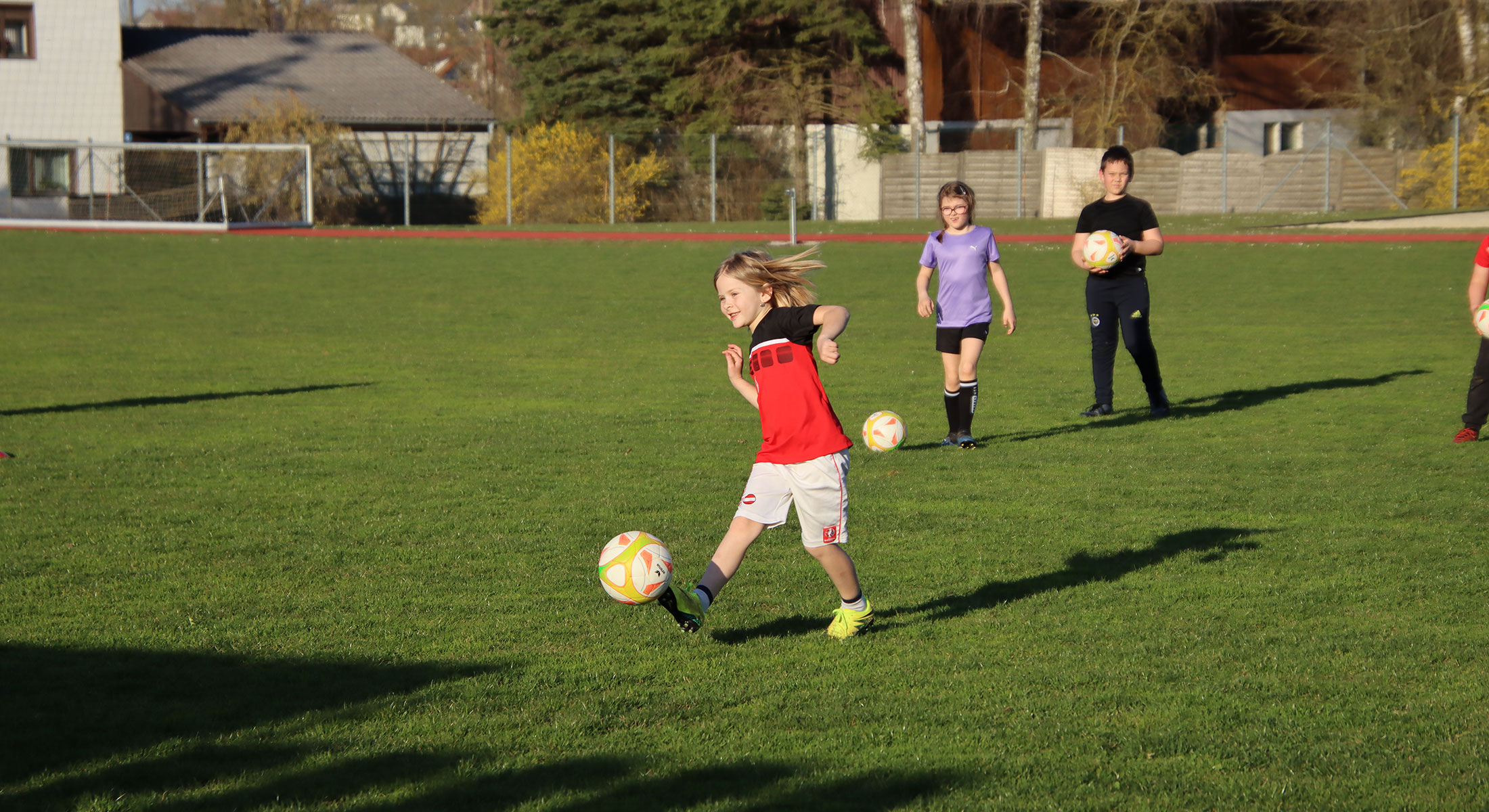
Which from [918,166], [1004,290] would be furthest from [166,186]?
[1004,290]

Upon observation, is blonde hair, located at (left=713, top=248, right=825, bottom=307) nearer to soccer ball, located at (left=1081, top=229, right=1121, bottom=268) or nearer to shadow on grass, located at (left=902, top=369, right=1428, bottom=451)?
shadow on grass, located at (left=902, top=369, right=1428, bottom=451)

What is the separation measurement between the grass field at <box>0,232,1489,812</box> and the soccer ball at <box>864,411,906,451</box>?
1.35ft

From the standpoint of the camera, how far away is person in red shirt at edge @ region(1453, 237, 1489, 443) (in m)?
9.30

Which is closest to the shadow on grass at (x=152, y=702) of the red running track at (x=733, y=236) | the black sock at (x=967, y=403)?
the black sock at (x=967, y=403)

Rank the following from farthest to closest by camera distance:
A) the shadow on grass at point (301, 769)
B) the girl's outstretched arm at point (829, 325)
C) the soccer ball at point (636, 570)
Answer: the soccer ball at point (636, 570)
the girl's outstretched arm at point (829, 325)
the shadow on grass at point (301, 769)

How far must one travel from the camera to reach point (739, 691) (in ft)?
16.3

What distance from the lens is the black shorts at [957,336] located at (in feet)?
33.0

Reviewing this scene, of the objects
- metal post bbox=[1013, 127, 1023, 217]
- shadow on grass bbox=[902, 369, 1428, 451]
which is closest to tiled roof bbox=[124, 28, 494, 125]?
metal post bbox=[1013, 127, 1023, 217]

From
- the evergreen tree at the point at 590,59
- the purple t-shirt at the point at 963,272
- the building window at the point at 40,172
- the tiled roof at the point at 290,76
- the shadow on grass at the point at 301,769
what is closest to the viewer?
the shadow on grass at the point at 301,769

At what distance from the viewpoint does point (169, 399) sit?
1243 centimetres

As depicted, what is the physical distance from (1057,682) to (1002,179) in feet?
128

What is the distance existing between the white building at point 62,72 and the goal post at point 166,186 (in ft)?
14.0

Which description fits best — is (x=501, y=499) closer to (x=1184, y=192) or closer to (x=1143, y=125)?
(x=1184, y=192)

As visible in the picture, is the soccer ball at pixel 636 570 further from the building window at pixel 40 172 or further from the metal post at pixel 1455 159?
the building window at pixel 40 172
